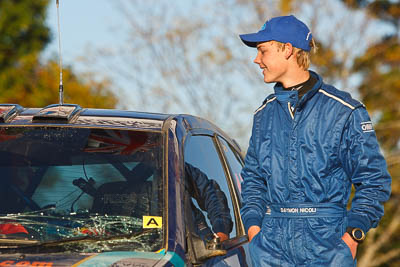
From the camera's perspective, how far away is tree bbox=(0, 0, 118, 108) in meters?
32.4

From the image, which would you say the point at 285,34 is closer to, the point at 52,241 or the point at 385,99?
the point at 52,241

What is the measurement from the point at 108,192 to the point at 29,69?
30.3 m

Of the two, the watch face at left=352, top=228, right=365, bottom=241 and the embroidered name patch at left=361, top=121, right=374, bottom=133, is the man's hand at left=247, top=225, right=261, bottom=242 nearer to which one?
the watch face at left=352, top=228, right=365, bottom=241

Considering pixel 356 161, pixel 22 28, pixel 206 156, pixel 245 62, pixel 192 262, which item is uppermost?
pixel 22 28

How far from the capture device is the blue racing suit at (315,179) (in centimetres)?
374

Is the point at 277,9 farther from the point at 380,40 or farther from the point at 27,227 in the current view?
the point at 27,227

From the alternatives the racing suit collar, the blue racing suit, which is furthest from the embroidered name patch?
the racing suit collar

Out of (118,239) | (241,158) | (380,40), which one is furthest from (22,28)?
(118,239)

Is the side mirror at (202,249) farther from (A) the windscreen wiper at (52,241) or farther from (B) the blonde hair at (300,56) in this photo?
(B) the blonde hair at (300,56)

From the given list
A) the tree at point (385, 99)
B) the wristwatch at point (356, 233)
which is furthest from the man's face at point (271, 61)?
the tree at point (385, 99)

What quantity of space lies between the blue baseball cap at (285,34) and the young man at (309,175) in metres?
0.02

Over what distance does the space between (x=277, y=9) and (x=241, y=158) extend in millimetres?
21608

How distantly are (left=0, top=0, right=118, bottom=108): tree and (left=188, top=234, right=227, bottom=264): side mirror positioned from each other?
2728cm

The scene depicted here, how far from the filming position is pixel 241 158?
6.36 metres
